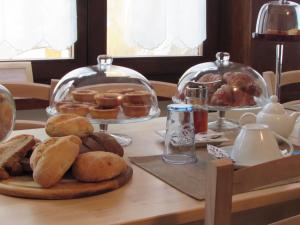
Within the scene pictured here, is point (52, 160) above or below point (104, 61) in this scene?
below

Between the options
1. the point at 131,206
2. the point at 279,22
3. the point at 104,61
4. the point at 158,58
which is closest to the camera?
the point at 131,206

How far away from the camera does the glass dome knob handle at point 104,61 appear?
1.54 meters

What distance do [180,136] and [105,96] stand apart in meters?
0.25

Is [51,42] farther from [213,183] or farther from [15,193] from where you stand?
[213,183]

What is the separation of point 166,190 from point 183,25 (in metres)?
1.65

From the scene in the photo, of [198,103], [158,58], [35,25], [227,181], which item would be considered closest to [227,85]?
[198,103]

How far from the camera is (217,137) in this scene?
1.44 m

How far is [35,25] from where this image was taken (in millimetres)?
2266

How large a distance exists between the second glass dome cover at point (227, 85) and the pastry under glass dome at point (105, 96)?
176mm

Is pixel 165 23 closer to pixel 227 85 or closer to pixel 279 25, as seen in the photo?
pixel 279 25

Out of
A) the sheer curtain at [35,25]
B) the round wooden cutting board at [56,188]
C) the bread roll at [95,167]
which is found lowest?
the round wooden cutting board at [56,188]

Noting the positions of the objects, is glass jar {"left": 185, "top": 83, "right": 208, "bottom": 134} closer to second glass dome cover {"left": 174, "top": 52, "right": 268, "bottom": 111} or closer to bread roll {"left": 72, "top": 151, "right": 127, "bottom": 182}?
second glass dome cover {"left": 174, "top": 52, "right": 268, "bottom": 111}

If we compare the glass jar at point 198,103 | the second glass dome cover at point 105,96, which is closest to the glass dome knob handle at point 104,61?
the second glass dome cover at point 105,96

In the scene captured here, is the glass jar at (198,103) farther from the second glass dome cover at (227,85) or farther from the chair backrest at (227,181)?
the chair backrest at (227,181)
